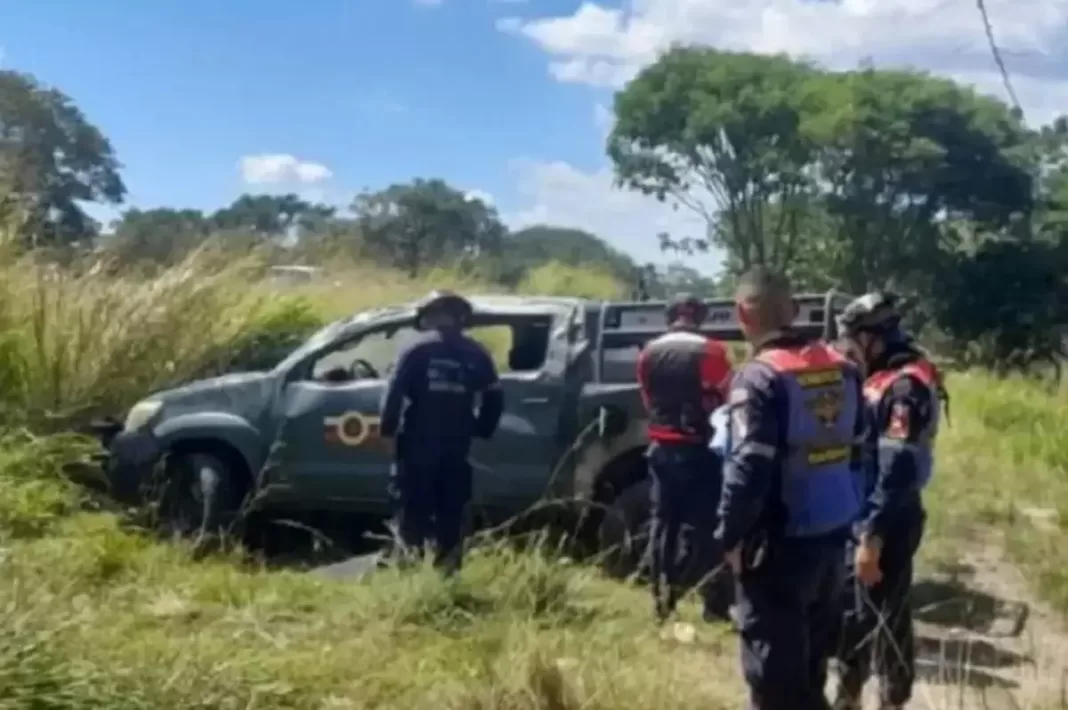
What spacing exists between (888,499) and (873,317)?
786 millimetres

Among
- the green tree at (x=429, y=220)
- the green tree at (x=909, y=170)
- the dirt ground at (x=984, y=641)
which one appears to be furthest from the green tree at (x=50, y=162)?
the green tree at (x=909, y=170)

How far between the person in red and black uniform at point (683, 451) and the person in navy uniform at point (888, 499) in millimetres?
1775

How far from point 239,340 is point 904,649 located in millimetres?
7401

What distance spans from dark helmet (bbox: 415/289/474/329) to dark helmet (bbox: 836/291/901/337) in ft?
8.30

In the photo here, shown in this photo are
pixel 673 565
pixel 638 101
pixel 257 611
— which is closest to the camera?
pixel 257 611

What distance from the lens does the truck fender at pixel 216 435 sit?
10.3 meters

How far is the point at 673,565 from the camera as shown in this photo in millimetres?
8680

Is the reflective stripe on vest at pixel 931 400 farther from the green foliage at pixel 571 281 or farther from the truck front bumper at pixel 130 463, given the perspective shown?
the green foliage at pixel 571 281

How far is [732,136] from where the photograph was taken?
1825 inches

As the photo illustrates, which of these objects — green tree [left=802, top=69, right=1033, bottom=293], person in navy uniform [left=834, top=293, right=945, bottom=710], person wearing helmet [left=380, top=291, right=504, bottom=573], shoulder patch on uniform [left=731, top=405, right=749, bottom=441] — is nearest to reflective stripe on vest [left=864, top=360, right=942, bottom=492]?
person in navy uniform [left=834, top=293, right=945, bottom=710]

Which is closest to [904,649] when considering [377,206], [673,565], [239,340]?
[673,565]

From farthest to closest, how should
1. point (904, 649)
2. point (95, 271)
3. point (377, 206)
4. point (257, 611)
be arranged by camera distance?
point (377, 206), point (95, 271), point (257, 611), point (904, 649)

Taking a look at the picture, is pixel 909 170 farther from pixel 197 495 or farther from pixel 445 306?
pixel 445 306

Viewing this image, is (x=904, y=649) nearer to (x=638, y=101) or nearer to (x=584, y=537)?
(x=584, y=537)
